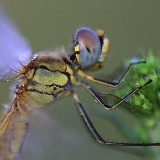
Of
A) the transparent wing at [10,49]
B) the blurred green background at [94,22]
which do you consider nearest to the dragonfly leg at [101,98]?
the transparent wing at [10,49]

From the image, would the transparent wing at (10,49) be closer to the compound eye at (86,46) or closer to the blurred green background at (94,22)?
the compound eye at (86,46)

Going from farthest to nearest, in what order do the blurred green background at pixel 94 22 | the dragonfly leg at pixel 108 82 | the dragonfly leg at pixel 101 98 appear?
the blurred green background at pixel 94 22 → the dragonfly leg at pixel 108 82 → the dragonfly leg at pixel 101 98

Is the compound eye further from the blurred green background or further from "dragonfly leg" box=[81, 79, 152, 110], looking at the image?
the blurred green background

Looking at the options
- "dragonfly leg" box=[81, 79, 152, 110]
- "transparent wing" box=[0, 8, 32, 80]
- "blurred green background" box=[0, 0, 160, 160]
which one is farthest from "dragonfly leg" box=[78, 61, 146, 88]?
"blurred green background" box=[0, 0, 160, 160]

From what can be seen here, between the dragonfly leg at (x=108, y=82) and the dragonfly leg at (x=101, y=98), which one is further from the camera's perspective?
the dragonfly leg at (x=108, y=82)

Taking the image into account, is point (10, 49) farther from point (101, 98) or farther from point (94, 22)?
point (94, 22)
